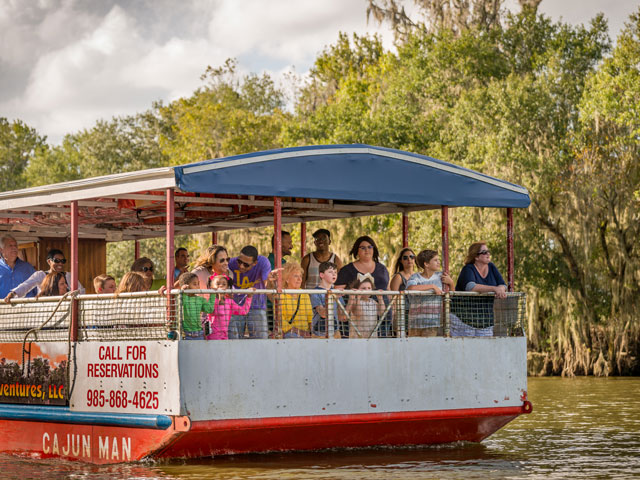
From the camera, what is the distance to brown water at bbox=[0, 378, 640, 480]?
10.9 meters

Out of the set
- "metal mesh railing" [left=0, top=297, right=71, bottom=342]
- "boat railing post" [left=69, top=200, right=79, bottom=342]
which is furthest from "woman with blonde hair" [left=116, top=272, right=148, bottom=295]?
"metal mesh railing" [left=0, top=297, right=71, bottom=342]

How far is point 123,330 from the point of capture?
11.5m

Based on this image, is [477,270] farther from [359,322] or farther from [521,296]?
[359,322]

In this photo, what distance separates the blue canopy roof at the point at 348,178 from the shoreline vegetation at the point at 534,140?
15.6 meters

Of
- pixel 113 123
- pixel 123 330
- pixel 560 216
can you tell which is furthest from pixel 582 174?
pixel 113 123

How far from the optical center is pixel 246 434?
445 inches

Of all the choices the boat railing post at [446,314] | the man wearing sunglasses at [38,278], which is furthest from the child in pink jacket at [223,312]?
the man wearing sunglasses at [38,278]

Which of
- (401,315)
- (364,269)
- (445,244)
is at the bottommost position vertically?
(401,315)

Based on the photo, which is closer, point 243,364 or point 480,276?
point 243,364

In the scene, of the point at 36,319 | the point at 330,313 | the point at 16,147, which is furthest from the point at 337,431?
the point at 16,147

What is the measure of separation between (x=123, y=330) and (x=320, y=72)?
37.9 metres

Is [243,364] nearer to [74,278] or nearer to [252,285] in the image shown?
[252,285]

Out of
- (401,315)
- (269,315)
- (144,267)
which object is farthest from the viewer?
(144,267)

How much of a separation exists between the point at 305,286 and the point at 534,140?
18.6 meters
